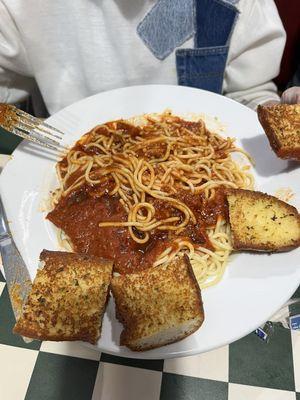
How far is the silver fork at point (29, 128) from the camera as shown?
224 centimetres

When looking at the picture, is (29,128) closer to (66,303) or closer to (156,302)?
(66,303)

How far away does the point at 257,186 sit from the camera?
2271 millimetres

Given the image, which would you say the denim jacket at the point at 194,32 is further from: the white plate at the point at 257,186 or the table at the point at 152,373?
the table at the point at 152,373

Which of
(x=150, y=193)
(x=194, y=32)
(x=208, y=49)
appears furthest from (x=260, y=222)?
(x=194, y=32)

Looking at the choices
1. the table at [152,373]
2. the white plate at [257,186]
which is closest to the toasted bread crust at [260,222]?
the white plate at [257,186]

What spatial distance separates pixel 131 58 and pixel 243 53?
860 mm

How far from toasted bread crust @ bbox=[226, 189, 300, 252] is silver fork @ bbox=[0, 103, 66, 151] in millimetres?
1176

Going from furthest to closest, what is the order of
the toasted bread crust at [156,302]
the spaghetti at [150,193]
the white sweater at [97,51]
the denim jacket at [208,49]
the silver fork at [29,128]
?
the denim jacket at [208,49], the white sweater at [97,51], the silver fork at [29,128], the spaghetti at [150,193], the toasted bread crust at [156,302]

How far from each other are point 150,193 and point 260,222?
2.33 feet

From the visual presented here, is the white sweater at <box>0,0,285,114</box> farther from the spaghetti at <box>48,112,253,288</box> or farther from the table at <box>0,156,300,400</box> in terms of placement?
the table at <box>0,156,300,400</box>

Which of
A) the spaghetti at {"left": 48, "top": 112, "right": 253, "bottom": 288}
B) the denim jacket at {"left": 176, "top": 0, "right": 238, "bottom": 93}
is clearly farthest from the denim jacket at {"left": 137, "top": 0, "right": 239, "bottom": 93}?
the spaghetti at {"left": 48, "top": 112, "right": 253, "bottom": 288}

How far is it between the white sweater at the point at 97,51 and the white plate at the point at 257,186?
29 cm

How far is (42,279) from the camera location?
1751 millimetres

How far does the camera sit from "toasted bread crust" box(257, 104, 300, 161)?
2.14m
